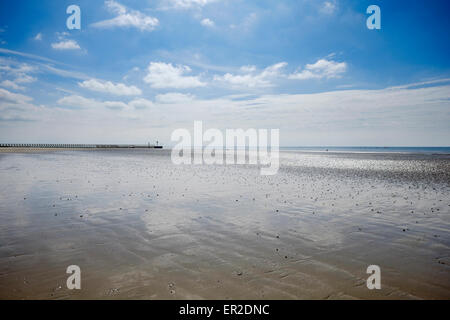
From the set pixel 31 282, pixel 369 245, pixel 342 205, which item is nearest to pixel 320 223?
pixel 369 245

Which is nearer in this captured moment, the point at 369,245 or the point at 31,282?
the point at 31,282

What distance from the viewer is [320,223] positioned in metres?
10.9
